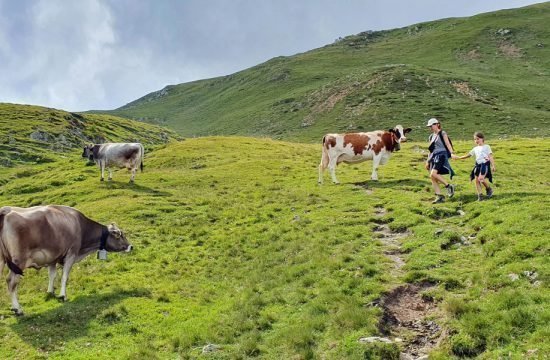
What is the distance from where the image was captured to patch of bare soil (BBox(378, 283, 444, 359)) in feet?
33.9

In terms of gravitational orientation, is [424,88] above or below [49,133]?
below

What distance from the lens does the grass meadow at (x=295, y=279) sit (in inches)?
427

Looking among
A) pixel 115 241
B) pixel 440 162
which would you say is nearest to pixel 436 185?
pixel 440 162

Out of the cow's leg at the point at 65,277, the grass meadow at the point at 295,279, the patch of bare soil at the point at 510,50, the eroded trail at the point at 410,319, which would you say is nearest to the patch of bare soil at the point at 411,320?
the eroded trail at the point at 410,319

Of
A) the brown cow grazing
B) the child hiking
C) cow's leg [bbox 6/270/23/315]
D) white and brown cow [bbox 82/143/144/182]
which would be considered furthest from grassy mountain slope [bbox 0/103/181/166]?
cow's leg [bbox 6/270/23/315]

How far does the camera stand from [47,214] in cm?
1489

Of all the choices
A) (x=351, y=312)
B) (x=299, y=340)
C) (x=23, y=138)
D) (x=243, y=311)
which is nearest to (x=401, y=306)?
(x=351, y=312)

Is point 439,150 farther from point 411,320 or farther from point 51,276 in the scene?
point 51,276

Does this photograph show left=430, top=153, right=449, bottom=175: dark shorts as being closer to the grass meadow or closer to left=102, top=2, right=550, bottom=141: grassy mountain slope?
the grass meadow

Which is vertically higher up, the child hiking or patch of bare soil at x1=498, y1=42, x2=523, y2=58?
patch of bare soil at x1=498, y1=42, x2=523, y2=58

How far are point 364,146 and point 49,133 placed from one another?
8108 centimetres

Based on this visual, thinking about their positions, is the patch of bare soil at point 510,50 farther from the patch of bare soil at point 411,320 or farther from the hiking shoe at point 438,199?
the patch of bare soil at point 411,320

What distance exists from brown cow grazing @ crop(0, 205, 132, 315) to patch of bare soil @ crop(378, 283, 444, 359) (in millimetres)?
9957

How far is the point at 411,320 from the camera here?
11.5 metres
